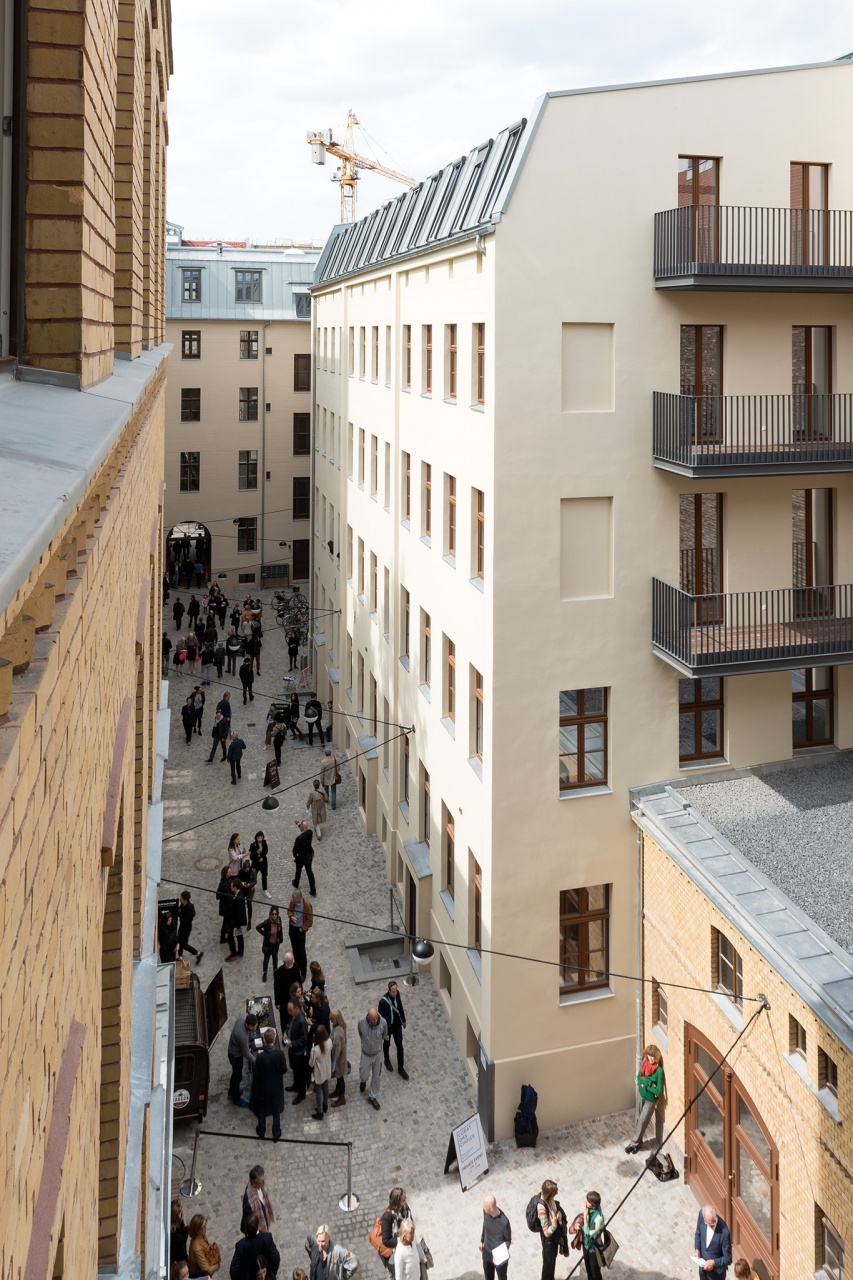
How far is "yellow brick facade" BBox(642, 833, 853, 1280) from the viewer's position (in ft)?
37.8

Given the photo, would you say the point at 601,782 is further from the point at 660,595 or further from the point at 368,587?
the point at 368,587

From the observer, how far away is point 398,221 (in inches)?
1003

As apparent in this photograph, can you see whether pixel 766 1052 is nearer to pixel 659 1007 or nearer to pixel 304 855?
pixel 659 1007

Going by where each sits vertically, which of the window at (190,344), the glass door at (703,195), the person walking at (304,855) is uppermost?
the window at (190,344)

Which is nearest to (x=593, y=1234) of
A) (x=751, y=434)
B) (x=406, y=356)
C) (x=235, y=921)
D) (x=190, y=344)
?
(x=235, y=921)

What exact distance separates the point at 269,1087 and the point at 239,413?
39.1 m

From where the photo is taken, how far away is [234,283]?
49.8 meters

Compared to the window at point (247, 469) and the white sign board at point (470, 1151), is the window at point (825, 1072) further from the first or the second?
the window at point (247, 469)

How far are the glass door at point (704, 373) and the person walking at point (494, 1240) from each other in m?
11.0

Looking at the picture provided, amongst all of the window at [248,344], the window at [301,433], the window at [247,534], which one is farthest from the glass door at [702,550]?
the window at [248,344]

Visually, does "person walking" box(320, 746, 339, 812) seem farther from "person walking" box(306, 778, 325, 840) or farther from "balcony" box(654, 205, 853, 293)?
"balcony" box(654, 205, 853, 293)

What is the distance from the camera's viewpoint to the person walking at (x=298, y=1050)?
660 inches

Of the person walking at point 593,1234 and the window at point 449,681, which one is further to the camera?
the window at point 449,681

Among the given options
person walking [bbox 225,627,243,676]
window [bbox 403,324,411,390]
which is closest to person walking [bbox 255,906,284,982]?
window [bbox 403,324,411,390]
